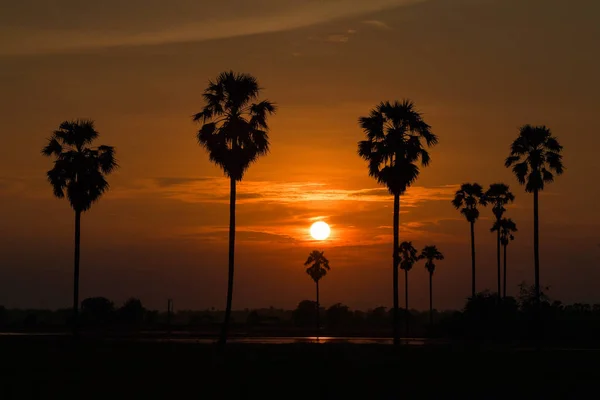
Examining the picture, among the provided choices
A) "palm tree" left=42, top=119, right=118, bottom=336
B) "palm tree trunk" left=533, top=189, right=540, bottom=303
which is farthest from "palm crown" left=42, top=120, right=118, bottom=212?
"palm tree trunk" left=533, top=189, right=540, bottom=303

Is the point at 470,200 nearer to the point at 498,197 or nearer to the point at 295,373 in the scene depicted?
the point at 498,197

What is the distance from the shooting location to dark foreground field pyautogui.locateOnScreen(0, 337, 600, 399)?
31.0 metres

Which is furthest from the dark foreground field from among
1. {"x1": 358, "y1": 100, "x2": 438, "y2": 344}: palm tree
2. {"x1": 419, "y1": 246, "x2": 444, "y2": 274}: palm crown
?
{"x1": 419, "y1": 246, "x2": 444, "y2": 274}: palm crown

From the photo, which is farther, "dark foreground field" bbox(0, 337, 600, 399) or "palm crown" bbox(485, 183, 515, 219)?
"palm crown" bbox(485, 183, 515, 219)

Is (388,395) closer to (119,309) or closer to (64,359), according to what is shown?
(64,359)

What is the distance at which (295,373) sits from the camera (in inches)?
1363

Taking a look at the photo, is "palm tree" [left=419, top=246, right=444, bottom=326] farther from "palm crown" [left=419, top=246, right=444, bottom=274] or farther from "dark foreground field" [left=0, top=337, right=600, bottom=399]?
"dark foreground field" [left=0, top=337, right=600, bottom=399]

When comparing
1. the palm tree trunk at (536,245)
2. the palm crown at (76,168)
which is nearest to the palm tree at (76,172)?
the palm crown at (76,168)

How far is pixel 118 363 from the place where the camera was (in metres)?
38.2

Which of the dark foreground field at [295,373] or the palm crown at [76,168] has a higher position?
the palm crown at [76,168]

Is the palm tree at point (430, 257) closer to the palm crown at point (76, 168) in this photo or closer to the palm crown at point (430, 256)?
the palm crown at point (430, 256)

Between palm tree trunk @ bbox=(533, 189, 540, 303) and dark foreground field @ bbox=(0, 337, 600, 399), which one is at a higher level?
palm tree trunk @ bbox=(533, 189, 540, 303)

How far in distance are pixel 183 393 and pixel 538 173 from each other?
48413 mm

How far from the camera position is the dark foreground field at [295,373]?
31.0 metres
